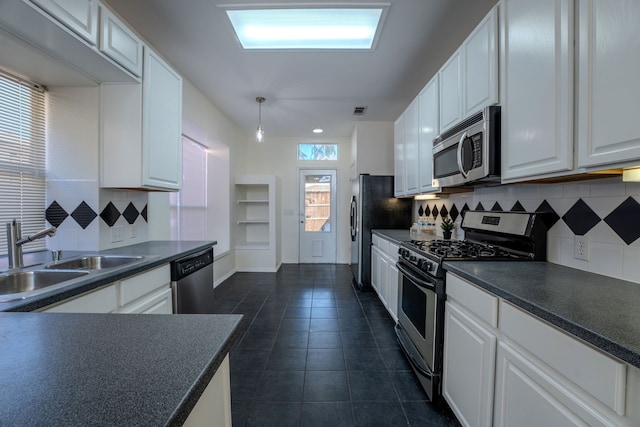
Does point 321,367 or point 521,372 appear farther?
point 321,367

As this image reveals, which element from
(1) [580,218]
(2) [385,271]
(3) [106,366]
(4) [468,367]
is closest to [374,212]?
(2) [385,271]

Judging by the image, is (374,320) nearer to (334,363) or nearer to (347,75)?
(334,363)

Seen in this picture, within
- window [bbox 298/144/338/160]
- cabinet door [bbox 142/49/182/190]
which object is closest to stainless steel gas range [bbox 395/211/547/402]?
cabinet door [bbox 142/49/182/190]

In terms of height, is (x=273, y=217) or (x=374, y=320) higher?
(x=273, y=217)

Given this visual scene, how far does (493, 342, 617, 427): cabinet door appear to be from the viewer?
81 cm

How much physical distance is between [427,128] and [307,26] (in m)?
1.35

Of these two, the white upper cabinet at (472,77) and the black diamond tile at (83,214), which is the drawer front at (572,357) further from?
the black diamond tile at (83,214)

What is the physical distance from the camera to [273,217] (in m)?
4.86

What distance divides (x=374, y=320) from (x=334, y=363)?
0.89 meters

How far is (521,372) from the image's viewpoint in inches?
40.2

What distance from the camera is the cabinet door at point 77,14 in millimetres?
1294

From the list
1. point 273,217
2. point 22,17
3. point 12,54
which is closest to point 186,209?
point 273,217

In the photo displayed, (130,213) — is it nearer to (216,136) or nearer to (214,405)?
(216,136)

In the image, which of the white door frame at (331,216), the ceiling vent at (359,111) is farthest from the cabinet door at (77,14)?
the white door frame at (331,216)
